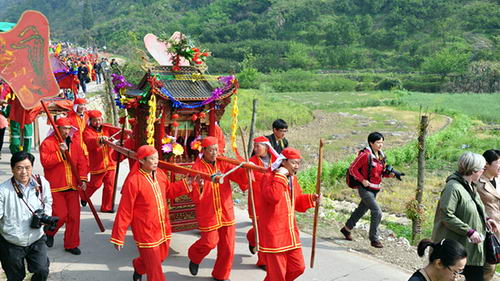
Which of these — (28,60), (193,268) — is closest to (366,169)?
(193,268)

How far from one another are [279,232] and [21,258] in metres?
2.30

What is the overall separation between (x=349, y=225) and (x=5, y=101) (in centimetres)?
749

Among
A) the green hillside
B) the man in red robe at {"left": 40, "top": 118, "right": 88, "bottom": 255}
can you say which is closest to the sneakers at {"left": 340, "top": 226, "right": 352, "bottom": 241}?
the man in red robe at {"left": 40, "top": 118, "right": 88, "bottom": 255}

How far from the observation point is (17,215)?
4391 millimetres

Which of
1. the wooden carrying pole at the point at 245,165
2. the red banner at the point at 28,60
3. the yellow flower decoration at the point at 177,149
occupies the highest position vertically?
the red banner at the point at 28,60

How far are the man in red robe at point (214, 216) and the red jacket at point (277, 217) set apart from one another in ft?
2.04

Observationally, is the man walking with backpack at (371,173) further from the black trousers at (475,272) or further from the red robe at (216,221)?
the black trousers at (475,272)

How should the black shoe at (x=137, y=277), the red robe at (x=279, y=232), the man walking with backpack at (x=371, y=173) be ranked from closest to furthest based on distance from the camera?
1. the red robe at (x=279, y=232)
2. the black shoe at (x=137, y=277)
3. the man walking with backpack at (x=371, y=173)

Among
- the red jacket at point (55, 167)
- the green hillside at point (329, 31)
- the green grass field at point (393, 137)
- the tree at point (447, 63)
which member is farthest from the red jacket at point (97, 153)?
the tree at point (447, 63)

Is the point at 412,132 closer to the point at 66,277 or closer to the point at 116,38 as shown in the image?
the point at 66,277

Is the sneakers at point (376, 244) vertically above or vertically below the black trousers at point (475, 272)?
below

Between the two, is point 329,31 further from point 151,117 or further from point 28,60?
point 28,60

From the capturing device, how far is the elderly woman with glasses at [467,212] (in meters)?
4.40

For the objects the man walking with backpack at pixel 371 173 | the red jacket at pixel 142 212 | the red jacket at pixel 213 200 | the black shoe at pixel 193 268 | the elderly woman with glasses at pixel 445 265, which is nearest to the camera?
the elderly woman with glasses at pixel 445 265
